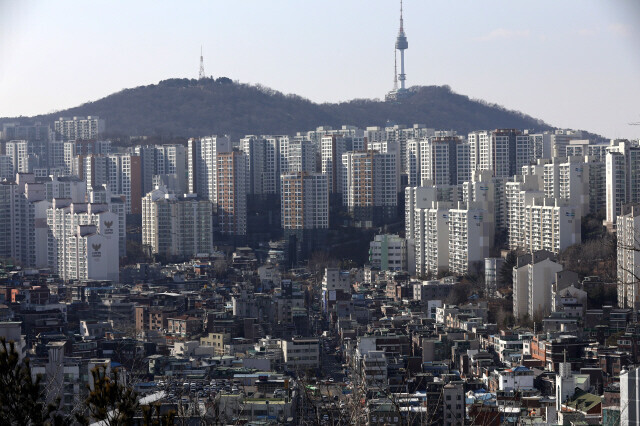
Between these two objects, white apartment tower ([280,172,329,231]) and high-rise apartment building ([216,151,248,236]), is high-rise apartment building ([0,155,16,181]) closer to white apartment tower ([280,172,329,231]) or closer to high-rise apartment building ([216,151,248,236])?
high-rise apartment building ([216,151,248,236])

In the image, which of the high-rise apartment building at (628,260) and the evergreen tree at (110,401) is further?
the high-rise apartment building at (628,260)

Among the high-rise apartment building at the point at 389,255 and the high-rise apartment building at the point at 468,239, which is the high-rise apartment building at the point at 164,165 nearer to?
the high-rise apartment building at the point at 389,255

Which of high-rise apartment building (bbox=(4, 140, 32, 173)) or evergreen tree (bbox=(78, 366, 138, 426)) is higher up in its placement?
high-rise apartment building (bbox=(4, 140, 32, 173))

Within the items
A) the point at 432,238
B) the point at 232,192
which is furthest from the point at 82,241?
the point at 432,238

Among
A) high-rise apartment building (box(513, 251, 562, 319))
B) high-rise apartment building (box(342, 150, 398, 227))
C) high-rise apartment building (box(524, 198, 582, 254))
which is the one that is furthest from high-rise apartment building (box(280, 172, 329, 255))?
high-rise apartment building (box(513, 251, 562, 319))

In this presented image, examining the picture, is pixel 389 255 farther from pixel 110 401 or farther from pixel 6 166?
pixel 110 401

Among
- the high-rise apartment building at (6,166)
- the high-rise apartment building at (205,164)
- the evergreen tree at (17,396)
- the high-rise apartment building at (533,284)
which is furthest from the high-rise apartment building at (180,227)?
the evergreen tree at (17,396)
